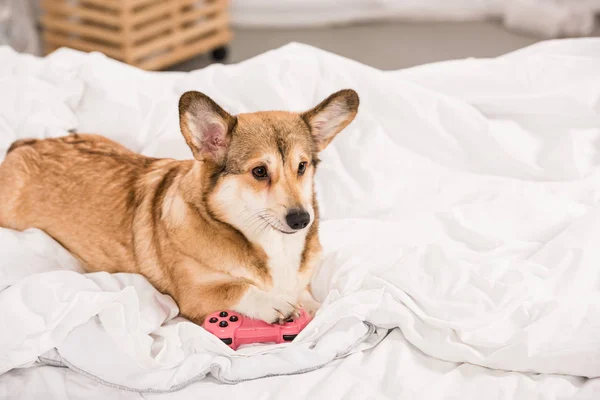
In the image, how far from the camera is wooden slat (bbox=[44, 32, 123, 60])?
380 centimetres

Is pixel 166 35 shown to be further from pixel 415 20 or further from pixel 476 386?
pixel 476 386

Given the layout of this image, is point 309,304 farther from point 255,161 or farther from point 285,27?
point 285,27

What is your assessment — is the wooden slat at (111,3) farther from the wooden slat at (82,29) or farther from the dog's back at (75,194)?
the dog's back at (75,194)

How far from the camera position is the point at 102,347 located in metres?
1.69

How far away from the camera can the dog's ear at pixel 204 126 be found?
1754 mm

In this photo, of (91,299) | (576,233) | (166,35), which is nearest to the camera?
(91,299)

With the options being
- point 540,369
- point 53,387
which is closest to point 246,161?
point 53,387

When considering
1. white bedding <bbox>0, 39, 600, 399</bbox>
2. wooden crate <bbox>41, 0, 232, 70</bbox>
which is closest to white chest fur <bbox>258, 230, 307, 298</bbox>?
white bedding <bbox>0, 39, 600, 399</bbox>

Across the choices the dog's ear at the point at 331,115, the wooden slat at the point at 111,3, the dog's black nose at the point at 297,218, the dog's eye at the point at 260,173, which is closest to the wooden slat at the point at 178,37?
the wooden slat at the point at 111,3

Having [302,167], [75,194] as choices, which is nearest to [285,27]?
[75,194]

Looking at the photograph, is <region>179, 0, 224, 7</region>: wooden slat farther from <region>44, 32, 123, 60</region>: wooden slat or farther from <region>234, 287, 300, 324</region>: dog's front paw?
<region>234, 287, 300, 324</region>: dog's front paw

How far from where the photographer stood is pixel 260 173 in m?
1.80

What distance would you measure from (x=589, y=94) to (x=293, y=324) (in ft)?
4.49

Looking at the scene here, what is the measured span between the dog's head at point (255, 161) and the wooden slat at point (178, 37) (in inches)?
81.9
